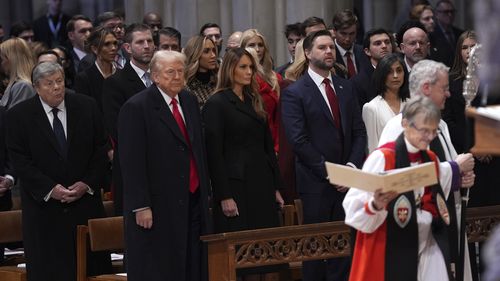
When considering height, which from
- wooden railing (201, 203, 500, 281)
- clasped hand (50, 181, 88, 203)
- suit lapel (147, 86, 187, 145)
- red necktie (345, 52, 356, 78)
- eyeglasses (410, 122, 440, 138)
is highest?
red necktie (345, 52, 356, 78)

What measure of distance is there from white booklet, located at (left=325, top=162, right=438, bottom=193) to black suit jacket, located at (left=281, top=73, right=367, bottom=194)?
2637mm

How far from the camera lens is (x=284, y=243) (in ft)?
22.7

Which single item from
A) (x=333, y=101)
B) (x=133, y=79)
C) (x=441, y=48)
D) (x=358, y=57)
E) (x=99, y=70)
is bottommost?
(x=333, y=101)

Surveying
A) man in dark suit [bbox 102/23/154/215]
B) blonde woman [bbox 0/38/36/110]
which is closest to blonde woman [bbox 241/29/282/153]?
man in dark suit [bbox 102/23/154/215]

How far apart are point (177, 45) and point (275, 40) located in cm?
277

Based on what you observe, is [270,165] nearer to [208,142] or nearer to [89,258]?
[208,142]

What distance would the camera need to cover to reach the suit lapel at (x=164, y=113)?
684 cm

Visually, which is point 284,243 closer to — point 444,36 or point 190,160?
point 190,160

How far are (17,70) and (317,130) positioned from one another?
9.29 feet

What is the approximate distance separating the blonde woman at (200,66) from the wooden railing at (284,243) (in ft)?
5.44

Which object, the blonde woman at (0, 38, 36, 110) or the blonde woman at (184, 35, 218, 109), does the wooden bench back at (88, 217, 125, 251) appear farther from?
the blonde woman at (0, 38, 36, 110)

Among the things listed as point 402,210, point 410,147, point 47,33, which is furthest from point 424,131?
point 47,33

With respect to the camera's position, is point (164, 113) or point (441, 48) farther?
point (441, 48)

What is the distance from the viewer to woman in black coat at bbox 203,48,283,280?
744 cm
